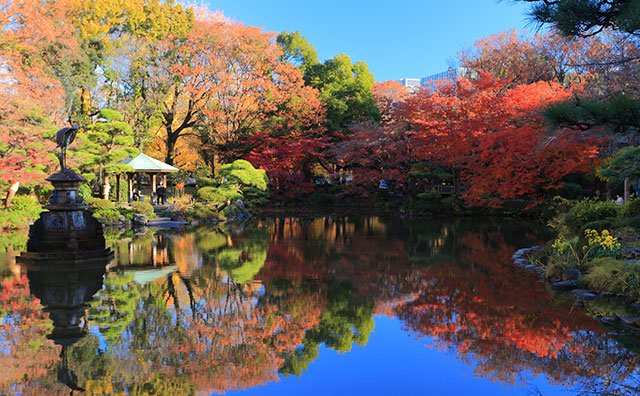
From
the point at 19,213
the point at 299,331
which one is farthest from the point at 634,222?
the point at 19,213

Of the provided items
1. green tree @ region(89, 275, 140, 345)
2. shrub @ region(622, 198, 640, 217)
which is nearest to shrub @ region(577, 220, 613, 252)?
shrub @ region(622, 198, 640, 217)

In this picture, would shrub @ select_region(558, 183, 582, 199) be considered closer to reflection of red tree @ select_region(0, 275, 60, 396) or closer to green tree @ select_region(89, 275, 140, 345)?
green tree @ select_region(89, 275, 140, 345)

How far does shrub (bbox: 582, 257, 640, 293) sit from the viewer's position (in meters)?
6.73

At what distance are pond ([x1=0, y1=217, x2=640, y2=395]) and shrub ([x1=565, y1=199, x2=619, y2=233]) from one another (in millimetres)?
1754

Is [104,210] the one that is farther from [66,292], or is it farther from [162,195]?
[66,292]

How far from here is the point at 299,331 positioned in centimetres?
555

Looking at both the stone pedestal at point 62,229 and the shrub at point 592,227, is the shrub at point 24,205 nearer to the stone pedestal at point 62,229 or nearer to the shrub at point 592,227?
the stone pedestal at point 62,229

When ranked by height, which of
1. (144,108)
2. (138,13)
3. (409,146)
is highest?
(138,13)

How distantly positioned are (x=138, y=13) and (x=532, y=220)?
21212 mm

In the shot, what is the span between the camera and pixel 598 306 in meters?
6.46

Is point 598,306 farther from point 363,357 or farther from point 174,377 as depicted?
point 174,377

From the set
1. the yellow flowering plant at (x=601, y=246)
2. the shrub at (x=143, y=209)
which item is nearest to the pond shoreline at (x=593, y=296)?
the yellow flowering plant at (x=601, y=246)

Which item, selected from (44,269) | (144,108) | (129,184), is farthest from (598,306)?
(144,108)

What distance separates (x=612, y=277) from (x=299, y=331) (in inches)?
192
